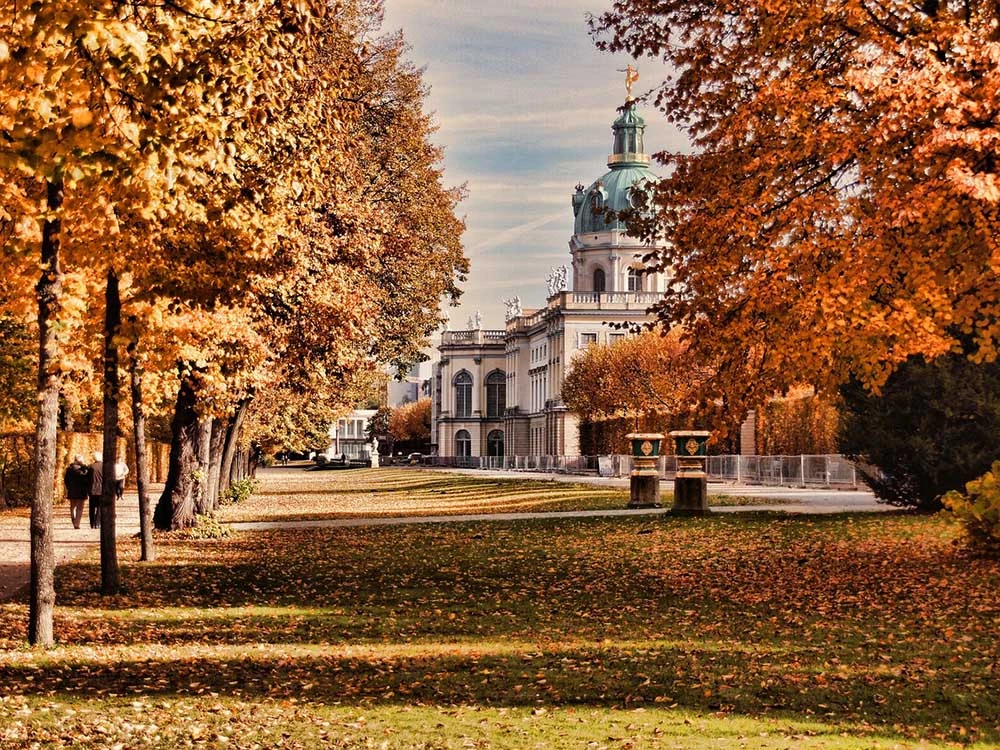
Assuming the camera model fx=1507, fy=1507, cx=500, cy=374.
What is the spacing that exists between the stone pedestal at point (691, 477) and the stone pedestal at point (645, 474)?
358 centimetres

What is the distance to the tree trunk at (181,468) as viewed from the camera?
25.7 m

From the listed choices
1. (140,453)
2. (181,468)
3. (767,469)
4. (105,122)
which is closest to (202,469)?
(181,468)

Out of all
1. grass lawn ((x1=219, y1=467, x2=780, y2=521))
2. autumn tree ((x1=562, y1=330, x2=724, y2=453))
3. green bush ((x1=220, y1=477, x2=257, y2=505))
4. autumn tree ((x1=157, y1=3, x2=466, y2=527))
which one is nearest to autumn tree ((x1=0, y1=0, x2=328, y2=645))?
autumn tree ((x1=157, y1=3, x2=466, y2=527))

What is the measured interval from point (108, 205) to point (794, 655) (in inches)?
248

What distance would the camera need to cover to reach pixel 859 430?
25.9 metres

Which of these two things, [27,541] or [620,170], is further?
[620,170]

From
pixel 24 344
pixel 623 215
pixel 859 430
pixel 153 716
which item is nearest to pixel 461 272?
pixel 24 344

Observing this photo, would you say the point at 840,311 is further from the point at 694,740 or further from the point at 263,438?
the point at 263,438

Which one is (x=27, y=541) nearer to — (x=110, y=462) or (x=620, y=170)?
(x=110, y=462)

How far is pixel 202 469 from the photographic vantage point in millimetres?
27750

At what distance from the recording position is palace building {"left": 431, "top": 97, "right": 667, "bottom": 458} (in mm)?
129625

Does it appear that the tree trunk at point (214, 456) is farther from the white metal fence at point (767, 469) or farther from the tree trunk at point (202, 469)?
the white metal fence at point (767, 469)

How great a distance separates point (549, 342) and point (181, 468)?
376 ft

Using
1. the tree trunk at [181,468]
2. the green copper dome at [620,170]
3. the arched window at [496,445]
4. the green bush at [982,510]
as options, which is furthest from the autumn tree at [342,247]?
the arched window at [496,445]
